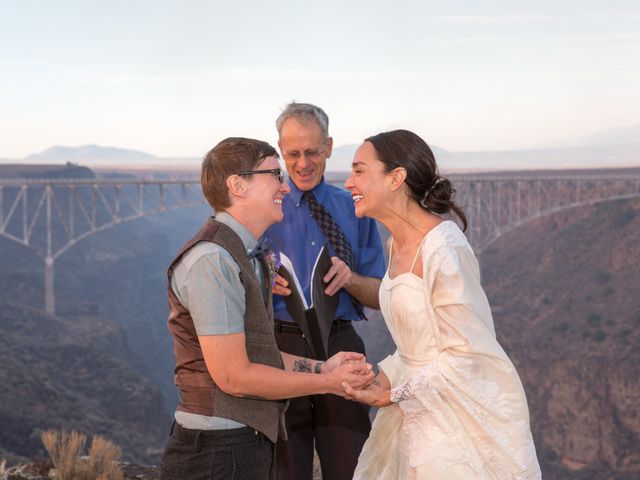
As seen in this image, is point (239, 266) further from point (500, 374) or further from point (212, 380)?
point (500, 374)

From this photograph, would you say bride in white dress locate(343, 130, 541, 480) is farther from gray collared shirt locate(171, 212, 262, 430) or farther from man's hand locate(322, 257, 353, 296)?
gray collared shirt locate(171, 212, 262, 430)

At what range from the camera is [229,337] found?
300cm

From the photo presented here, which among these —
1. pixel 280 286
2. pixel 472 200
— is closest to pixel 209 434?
pixel 280 286

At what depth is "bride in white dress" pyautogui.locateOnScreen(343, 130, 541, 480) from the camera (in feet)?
11.1

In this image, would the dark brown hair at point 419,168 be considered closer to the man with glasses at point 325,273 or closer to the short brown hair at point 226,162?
the short brown hair at point 226,162

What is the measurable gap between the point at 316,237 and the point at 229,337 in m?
1.57

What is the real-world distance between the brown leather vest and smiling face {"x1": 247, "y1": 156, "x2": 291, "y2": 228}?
168mm

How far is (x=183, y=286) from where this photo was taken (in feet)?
10.0

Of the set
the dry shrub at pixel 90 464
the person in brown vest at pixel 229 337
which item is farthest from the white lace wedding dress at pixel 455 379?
the dry shrub at pixel 90 464

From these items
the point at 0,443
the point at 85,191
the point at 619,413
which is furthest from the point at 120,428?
the point at 85,191

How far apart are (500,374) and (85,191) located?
104 meters

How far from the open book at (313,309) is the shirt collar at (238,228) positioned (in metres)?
1.01

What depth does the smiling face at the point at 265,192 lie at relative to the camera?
3.25 m

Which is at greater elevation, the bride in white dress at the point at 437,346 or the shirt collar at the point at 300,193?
the shirt collar at the point at 300,193
